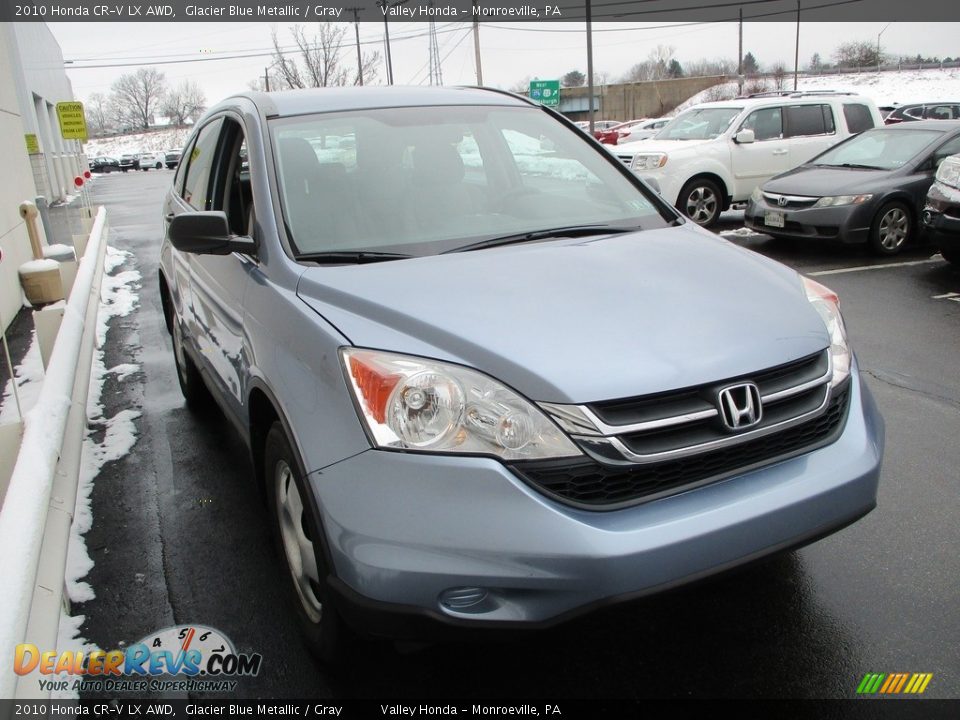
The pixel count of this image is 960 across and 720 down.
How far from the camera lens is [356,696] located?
2.51 meters

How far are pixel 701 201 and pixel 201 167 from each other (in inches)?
352

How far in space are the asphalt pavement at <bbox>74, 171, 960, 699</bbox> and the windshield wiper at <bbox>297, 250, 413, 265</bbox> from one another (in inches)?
51.4

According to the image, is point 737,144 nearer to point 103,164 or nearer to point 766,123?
point 766,123

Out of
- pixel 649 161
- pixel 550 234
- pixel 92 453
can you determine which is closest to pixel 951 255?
pixel 649 161

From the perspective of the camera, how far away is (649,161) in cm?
1172

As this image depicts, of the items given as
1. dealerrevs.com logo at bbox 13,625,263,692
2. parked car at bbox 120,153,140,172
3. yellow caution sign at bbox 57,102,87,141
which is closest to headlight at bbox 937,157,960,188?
dealerrevs.com logo at bbox 13,625,263,692

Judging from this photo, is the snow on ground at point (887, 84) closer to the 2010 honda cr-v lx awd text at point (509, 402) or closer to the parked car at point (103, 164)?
the parked car at point (103, 164)

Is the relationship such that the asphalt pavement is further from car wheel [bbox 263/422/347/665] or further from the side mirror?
the side mirror

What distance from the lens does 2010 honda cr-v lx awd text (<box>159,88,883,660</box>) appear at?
2039 mm

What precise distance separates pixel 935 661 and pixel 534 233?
196 centimetres

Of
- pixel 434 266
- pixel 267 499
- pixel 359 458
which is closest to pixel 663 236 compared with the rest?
pixel 434 266

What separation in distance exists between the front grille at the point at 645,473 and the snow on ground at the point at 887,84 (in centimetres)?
6969

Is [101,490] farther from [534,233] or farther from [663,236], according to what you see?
[663,236]

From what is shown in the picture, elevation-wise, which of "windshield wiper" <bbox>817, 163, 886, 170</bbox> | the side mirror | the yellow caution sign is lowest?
"windshield wiper" <bbox>817, 163, 886, 170</bbox>
